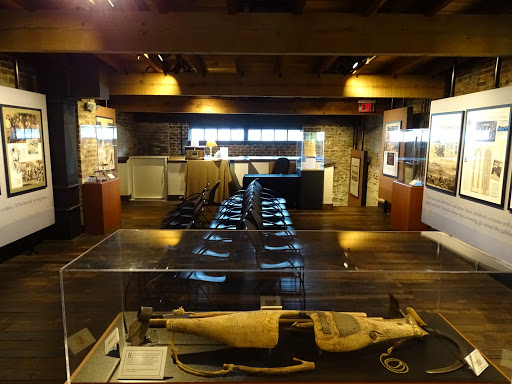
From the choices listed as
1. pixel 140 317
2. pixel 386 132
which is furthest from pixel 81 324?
pixel 386 132

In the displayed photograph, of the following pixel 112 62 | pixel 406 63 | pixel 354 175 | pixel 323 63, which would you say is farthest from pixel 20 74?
pixel 354 175

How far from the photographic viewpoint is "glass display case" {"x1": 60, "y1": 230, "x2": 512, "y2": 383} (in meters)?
1.63

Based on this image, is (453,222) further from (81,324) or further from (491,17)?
(81,324)

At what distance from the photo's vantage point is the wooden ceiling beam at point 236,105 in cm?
832

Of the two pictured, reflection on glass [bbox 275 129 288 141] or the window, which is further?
reflection on glass [bbox 275 129 288 141]

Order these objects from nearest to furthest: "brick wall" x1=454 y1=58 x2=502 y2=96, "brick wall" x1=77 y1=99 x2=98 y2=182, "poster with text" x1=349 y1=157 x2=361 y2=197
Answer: "brick wall" x1=454 y1=58 x2=502 y2=96
"brick wall" x1=77 y1=99 x2=98 y2=182
"poster with text" x1=349 y1=157 x2=361 y2=197

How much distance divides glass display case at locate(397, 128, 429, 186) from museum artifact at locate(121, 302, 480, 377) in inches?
181

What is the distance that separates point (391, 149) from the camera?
7.05 m

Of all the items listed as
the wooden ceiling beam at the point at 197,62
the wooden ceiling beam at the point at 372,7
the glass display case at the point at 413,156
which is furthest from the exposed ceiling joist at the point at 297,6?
the glass display case at the point at 413,156

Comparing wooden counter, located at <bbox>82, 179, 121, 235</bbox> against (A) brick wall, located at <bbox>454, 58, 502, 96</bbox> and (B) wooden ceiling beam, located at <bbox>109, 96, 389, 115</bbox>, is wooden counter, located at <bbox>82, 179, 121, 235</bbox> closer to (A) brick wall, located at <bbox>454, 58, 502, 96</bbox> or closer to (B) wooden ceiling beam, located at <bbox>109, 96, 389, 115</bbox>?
(B) wooden ceiling beam, located at <bbox>109, 96, 389, 115</bbox>

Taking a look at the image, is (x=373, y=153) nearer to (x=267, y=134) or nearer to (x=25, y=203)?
(x=267, y=134)

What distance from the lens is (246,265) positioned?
2.24 m

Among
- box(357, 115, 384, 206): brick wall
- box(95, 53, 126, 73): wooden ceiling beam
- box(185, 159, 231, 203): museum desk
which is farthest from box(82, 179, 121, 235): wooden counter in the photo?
box(357, 115, 384, 206): brick wall

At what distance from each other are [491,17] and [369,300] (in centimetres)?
298
